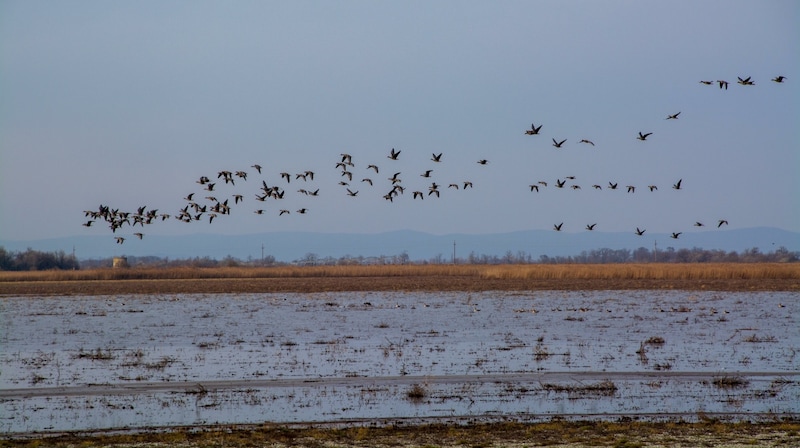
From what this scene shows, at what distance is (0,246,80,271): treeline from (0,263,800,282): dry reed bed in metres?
26.1

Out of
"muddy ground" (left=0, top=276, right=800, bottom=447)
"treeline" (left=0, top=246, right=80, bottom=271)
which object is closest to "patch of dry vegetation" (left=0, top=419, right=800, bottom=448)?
"muddy ground" (left=0, top=276, right=800, bottom=447)

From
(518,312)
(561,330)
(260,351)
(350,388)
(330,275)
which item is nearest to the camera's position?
(350,388)

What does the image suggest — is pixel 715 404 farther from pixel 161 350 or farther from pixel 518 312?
pixel 518 312

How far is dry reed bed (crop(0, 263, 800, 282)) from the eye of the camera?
7262cm

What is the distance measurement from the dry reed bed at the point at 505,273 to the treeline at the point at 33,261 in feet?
85.7

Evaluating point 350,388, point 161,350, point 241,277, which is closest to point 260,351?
point 161,350

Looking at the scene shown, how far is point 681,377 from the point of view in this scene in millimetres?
19625

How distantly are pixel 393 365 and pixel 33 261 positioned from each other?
101 m

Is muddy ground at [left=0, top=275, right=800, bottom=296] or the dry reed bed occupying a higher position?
the dry reed bed

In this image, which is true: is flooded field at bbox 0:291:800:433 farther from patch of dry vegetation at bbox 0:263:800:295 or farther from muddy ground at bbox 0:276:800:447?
patch of dry vegetation at bbox 0:263:800:295

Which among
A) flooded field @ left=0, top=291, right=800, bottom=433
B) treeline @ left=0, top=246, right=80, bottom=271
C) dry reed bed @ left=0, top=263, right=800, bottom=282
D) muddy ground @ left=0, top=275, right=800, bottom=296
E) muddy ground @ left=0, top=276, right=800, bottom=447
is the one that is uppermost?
treeline @ left=0, top=246, right=80, bottom=271

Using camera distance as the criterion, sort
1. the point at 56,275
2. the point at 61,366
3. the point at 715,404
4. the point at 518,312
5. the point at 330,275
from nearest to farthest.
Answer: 1. the point at 715,404
2. the point at 61,366
3. the point at 518,312
4. the point at 56,275
5. the point at 330,275

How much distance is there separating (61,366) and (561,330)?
16.2 meters

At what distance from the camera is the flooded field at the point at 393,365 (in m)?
16.5
